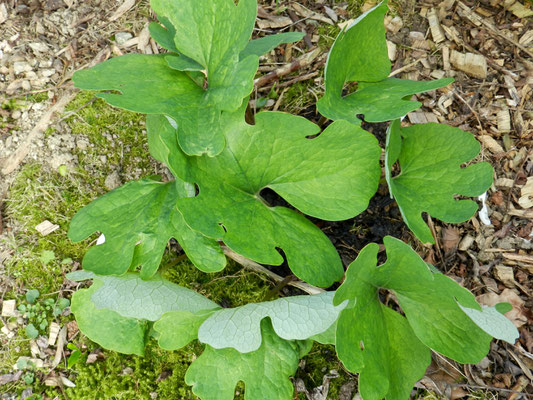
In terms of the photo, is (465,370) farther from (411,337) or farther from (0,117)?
(0,117)

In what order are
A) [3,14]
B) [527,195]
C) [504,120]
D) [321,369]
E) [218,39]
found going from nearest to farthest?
[218,39] → [321,369] → [527,195] → [504,120] → [3,14]

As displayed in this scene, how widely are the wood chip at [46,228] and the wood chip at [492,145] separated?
7.25 ft

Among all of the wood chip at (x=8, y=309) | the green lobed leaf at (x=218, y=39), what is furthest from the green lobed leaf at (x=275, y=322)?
the wood chip at (x=8, y=309)

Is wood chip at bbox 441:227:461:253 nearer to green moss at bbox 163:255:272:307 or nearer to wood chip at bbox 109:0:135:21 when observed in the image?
green moss at bbox 163:255:272:307

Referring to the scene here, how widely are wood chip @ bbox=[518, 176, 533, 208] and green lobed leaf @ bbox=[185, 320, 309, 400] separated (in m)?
1.38

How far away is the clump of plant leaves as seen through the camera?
61.4 inches

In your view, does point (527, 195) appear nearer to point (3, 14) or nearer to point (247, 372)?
point (247, 372)

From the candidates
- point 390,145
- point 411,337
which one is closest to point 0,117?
point 390,145

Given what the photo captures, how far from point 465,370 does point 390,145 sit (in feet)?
3.65

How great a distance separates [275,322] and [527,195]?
148 centimetres

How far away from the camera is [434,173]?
1801 mm

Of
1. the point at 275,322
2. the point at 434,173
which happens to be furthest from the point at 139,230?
the point at 434,173

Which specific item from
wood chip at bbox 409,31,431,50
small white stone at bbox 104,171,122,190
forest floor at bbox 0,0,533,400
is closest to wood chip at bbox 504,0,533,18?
forest floor at bbox 0,0,533,400

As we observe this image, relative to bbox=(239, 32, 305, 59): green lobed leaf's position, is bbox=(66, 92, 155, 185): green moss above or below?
below
